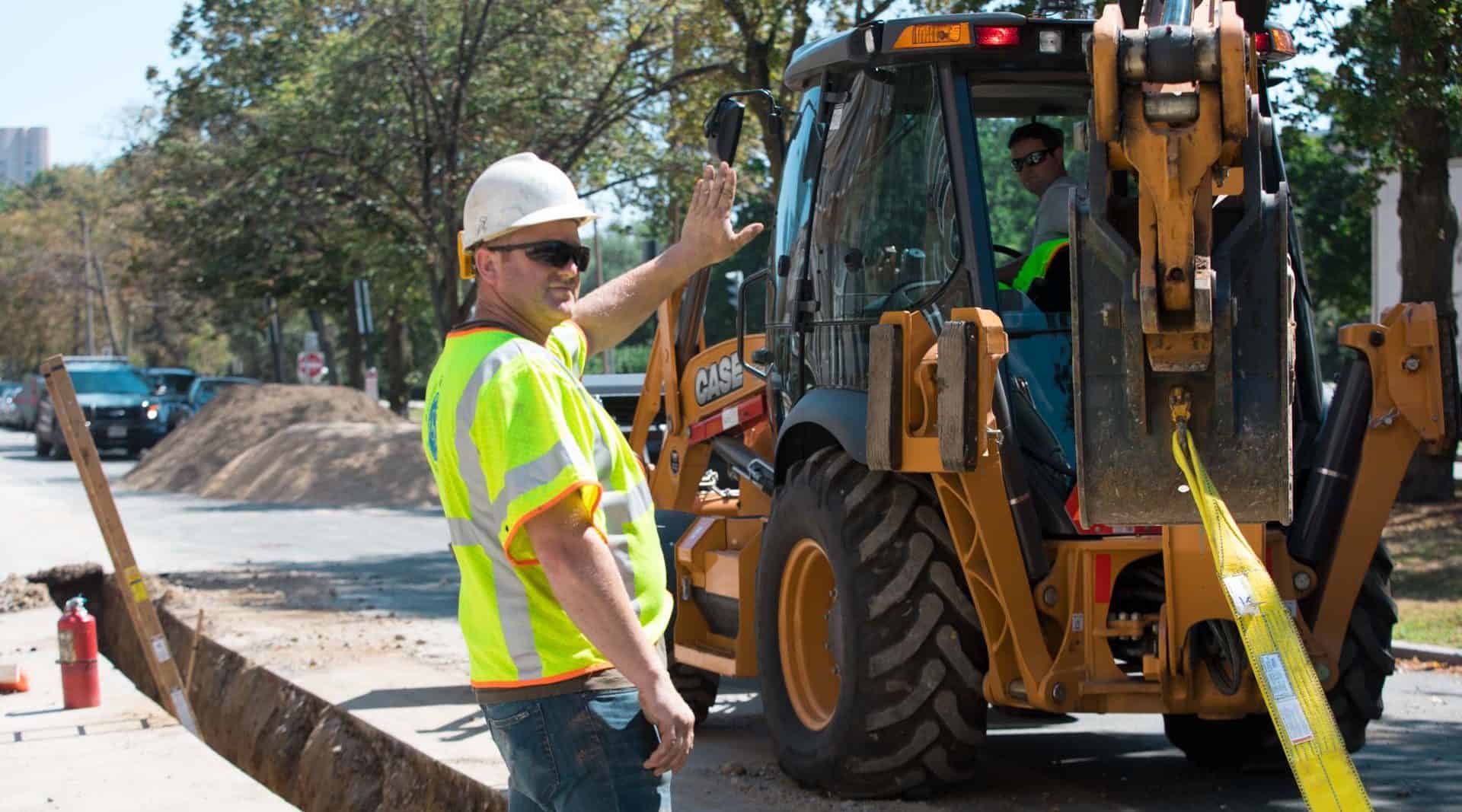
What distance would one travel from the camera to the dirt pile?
88.1 feet

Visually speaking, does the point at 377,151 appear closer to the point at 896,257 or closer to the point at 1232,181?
the point at 896,257

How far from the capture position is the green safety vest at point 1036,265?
660 centimetres

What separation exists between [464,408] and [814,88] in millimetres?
4091

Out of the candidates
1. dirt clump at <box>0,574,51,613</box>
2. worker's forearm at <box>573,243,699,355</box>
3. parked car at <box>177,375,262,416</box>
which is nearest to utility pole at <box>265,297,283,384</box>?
parked car at <box>177,375,262,416</box>

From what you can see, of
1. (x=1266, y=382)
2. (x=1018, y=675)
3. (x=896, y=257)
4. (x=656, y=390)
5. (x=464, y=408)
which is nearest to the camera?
(x=464, y=408)

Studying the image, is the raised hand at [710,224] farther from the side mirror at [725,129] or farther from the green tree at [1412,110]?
the green tree at [1412,110]

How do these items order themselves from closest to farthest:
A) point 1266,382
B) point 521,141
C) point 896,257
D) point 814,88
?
point 1266,382, point 896,257, point 814,88, point 521,141

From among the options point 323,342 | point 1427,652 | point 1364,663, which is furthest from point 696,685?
point 323,342

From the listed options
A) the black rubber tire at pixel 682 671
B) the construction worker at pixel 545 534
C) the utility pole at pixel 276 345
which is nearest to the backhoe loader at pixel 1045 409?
the black rubber tire at pixel 682 671

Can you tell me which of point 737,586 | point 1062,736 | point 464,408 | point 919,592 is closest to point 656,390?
point 737,586

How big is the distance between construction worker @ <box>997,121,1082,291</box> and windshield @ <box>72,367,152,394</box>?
117 feet

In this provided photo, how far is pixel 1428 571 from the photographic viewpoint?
13234 mm

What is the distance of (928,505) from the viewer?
642 cm

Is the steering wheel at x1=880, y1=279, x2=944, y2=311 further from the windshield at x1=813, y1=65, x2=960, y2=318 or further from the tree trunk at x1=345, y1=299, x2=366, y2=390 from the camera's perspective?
the tree trunk at x1=345, y1=299, x2=366, y2=390
